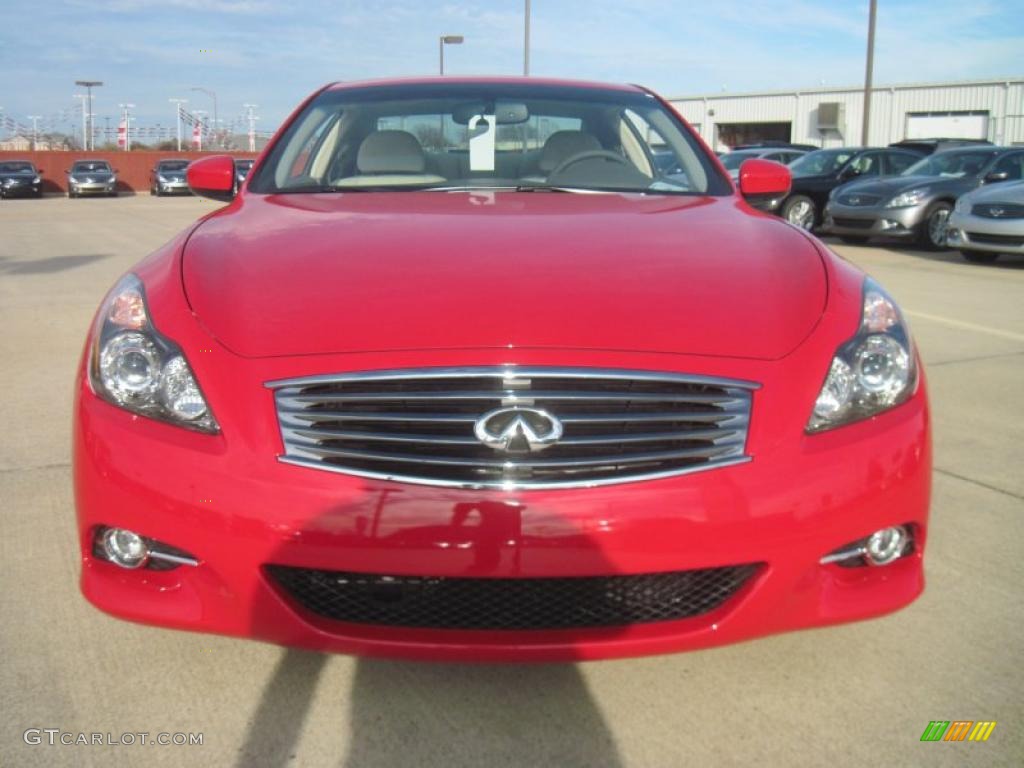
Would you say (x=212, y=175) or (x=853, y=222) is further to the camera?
(x=853, y=222)

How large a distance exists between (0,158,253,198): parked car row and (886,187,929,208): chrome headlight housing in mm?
24687

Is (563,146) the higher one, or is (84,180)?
(84,180)

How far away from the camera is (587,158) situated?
3.64m

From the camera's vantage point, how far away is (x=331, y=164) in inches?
147

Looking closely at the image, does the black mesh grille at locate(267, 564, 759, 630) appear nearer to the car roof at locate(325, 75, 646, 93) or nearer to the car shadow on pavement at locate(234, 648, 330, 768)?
the car shadow on pavement at locate(234, 648, 330, 768)

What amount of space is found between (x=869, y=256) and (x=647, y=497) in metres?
11.7

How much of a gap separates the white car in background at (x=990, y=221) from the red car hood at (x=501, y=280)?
920 cm

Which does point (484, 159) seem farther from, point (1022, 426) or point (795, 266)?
point (1022, 426)

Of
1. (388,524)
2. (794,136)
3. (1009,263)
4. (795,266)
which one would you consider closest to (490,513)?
(388,524)

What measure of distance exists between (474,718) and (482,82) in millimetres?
2600

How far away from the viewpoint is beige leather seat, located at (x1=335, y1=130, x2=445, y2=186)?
137 inches

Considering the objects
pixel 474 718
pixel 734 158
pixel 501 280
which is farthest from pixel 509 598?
pixel 734 158

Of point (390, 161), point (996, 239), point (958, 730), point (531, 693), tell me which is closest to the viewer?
point (958, 730)

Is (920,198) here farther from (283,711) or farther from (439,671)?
(283,711)
